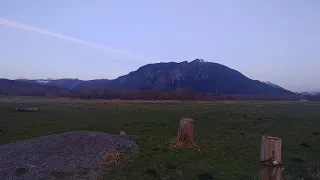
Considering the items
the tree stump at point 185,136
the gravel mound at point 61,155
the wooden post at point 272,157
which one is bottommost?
the gravel mound at point 61,155

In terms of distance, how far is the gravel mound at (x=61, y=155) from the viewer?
68.0 feet

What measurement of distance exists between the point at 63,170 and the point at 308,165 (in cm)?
1577

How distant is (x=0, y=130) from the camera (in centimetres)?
4072

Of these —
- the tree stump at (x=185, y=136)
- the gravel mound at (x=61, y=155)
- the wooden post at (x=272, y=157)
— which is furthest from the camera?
the tree stump at (x=185, y=136)

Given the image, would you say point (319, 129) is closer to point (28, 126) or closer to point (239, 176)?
point (239, 176)

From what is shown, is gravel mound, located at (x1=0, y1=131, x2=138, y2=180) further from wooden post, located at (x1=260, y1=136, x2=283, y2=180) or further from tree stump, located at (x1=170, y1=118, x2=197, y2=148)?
wooden post, located at (x1=260, y1=136, x2=283, y2=180)

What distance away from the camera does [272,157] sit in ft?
23.4

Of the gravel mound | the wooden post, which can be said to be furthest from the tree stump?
the wooden post

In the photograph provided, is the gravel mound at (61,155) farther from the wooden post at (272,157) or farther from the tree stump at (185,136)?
the wooden post at (272,157)

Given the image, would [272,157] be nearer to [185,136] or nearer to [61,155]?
[61,155]

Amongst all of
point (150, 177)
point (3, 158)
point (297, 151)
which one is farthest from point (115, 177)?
point (297, 151)

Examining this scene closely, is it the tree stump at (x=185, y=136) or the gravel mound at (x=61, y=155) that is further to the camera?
the tree stump at (x=185, y=136)

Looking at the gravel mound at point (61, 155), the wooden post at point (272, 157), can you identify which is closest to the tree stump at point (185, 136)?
the gravel mound at point (61, 155)

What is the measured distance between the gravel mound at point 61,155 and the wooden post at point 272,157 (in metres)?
14.5
